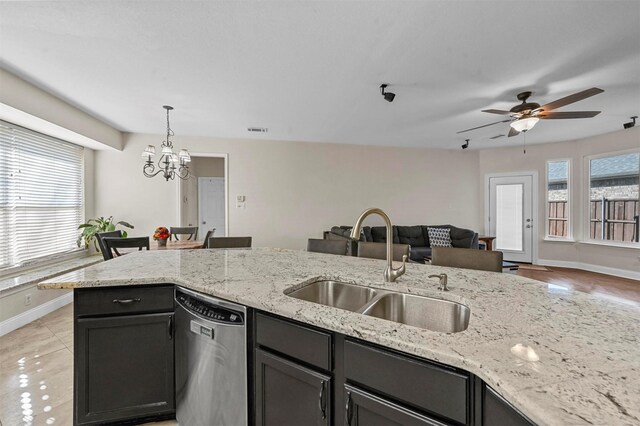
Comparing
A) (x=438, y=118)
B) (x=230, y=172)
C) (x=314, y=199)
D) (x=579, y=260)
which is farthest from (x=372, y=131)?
(x=579, y=260)

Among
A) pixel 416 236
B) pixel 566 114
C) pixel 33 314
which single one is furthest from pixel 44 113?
pixel 416 236

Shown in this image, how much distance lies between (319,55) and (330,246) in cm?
168

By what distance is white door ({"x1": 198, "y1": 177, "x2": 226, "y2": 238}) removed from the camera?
6613mm

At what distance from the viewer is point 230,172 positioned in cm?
530

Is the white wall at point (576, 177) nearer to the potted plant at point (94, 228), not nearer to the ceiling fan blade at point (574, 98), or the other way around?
the ceiling fan blade at point (574, 98)

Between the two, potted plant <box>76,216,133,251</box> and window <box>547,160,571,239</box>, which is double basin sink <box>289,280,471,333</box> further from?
window <box>547,160,571,239</box>

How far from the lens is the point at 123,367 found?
5.05 feet

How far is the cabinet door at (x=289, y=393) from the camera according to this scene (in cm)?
101

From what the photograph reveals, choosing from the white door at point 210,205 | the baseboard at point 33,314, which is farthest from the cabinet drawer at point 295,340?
the white door at point 210,205

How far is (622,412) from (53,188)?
541 centimetres

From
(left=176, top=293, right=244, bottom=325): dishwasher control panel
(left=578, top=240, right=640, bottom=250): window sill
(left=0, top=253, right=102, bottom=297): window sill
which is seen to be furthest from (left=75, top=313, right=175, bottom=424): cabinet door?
(left=578, top=240, right=640, bottom=250): window sill

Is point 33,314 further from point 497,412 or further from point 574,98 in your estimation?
point 574,98

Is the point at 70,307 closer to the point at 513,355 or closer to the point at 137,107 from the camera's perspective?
the point at 137,107

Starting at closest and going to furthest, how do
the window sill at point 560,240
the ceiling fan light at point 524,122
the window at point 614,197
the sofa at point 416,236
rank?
the ceiling fan light at point 524,122
the window at point 614,197
the sofa at point 416,236
the window sill at point 560,240
